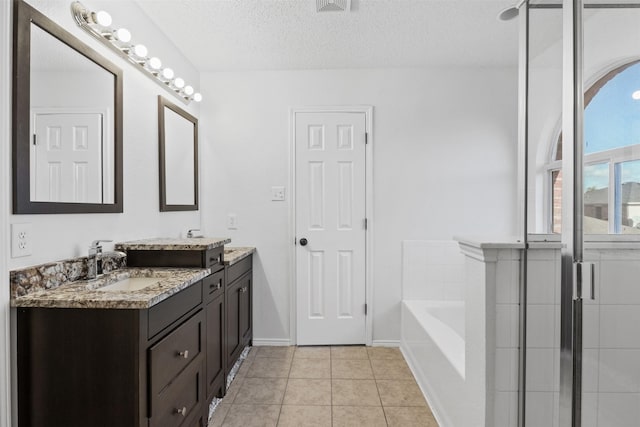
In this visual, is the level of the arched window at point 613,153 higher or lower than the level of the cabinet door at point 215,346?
higher

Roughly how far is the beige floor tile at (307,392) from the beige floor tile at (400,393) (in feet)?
1.19

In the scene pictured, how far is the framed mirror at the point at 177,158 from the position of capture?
2412 millimetres

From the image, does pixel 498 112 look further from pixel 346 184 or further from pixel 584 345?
pixel 584 345

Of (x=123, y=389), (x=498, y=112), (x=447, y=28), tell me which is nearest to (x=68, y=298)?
(x=123, y=389)

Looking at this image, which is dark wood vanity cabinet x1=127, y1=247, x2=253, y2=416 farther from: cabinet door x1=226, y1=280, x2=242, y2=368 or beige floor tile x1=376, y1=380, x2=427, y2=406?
beige floor tile x1=376, y1=380, x2=427, y2=406

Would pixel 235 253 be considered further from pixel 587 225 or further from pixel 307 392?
pixel 587 225

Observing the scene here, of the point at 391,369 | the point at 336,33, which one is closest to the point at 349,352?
the point at 391,369

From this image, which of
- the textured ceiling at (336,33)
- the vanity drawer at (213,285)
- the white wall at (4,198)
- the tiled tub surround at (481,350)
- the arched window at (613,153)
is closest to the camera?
the arched window at (613,153)

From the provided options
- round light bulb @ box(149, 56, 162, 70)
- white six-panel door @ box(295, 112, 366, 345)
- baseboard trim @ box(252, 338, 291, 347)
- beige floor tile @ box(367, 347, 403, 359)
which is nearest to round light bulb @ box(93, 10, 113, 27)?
round light bulb @ box(149, 56, 162, 70)

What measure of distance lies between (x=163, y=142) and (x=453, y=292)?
8.59 feet

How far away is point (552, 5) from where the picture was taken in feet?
4.35

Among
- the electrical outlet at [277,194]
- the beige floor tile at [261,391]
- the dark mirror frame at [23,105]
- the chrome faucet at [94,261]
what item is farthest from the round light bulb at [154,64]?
the beige floor tile at [261,391]

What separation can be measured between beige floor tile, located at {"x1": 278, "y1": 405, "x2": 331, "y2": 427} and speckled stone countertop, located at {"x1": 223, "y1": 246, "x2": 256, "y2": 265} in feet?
3.20

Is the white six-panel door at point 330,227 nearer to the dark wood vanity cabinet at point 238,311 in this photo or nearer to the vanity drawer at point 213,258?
the dark wood vanity cabinet at point 238,311
